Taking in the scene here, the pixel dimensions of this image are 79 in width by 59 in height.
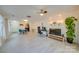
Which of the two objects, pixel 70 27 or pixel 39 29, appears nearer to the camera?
pixel 70 27

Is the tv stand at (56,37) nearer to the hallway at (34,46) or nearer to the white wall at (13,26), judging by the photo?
the hallway at (34,46)

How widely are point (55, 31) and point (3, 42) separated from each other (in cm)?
114

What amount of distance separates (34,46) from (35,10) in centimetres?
77

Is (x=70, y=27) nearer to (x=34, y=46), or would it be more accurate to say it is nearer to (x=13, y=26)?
(x=34, y=46)

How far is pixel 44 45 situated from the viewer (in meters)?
2.56

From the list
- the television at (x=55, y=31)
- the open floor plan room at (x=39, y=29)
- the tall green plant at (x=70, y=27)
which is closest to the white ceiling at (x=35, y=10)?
the open floor plan room at (x=39, y=29)

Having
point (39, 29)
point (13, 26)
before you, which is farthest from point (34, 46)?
point (13, 26)

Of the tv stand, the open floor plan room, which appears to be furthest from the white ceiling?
the tv stand

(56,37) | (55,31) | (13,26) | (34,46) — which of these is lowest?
(34,46)

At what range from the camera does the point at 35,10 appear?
2.56 m
